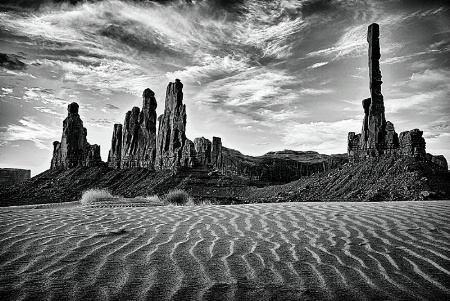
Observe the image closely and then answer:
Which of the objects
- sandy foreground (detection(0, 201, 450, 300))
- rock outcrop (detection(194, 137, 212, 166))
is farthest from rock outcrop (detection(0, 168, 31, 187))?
sandy foreground (detection(0, 201, 450, 300))

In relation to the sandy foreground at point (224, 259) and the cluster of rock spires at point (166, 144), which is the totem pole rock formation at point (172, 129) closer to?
the cluster of rock spires at point (166, 144)

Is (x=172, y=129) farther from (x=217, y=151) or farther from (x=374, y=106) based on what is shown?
(x=374, y=106)

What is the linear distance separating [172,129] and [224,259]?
6605 centimetres

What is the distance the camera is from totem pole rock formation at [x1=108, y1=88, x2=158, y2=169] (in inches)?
2975

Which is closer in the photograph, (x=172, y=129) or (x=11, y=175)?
(x=172, y=129)

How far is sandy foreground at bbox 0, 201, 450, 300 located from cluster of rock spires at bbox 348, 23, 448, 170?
32.8 m

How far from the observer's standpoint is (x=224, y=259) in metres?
3.53

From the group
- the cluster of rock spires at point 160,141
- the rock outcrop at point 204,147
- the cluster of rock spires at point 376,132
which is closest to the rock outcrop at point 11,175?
the cluster of rock spires at point 160,141

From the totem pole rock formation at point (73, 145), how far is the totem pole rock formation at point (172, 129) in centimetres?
1895

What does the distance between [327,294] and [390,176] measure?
30.2m

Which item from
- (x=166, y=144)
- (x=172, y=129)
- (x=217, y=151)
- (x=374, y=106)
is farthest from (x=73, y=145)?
(x=374, y=106)

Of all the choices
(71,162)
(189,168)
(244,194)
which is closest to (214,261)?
(244,194)

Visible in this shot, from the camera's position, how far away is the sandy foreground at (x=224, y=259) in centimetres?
274

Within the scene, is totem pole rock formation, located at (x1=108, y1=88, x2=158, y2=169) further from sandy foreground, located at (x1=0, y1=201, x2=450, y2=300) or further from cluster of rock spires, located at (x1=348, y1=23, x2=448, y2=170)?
sandy foreground, located at (x1=0, y1=201, x2=450, y2=300)
